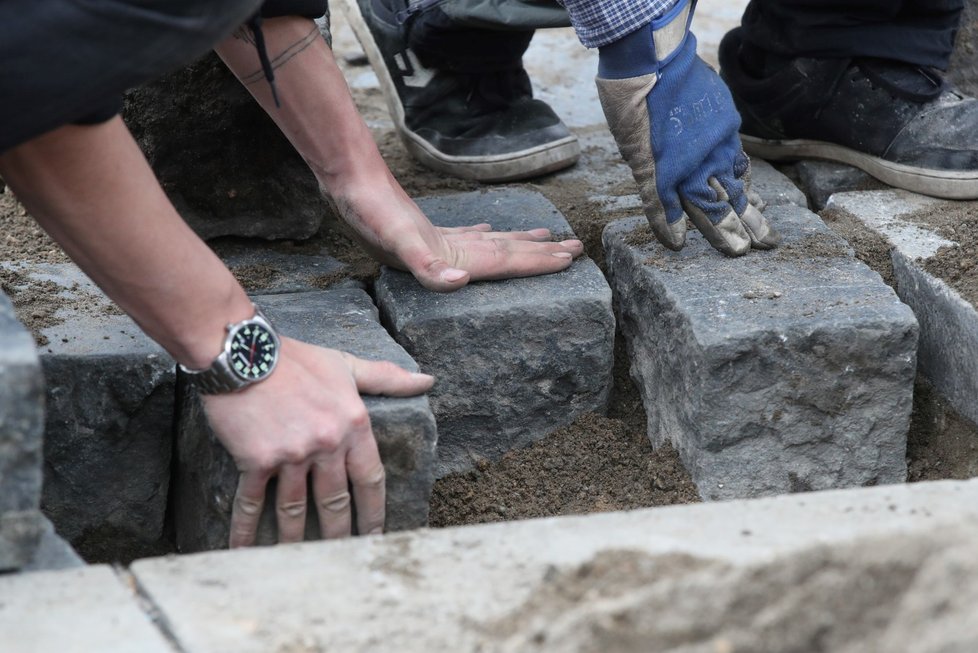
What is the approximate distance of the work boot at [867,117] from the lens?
253 centimetres

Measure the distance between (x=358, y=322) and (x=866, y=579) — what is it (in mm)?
1020

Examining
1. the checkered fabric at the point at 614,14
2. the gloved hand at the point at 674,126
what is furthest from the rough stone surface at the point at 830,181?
the checkered fabric at the point at 614,14

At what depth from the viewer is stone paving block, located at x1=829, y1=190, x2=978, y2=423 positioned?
208 centimetres

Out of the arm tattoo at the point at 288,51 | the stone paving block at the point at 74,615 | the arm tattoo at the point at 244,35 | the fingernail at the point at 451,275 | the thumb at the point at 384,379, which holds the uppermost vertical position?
the arm tattoo at the point at 244,35

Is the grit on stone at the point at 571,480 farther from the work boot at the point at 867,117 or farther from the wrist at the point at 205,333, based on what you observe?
the work boot at the point at 867,117

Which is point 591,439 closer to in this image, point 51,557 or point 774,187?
point 774,187

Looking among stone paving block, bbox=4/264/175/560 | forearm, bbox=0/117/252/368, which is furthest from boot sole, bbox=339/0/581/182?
forearm, bbox=0/117/252/368

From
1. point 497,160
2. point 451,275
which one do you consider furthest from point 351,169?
point 497,160

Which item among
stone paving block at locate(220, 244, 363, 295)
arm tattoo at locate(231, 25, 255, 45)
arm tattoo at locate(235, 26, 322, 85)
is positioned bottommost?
stone paving block at locate(220, 244, 363, 295)

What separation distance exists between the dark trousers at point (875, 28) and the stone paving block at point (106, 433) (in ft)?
5.51

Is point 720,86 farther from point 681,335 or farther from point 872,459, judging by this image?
point 872,459

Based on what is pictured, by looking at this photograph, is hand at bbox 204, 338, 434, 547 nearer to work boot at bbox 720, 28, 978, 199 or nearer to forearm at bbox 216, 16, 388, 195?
forearm at bbox 216, 16, 388, 195

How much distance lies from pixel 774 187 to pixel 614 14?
918 millimetres

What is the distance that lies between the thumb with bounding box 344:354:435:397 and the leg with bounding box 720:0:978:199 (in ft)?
4.73
